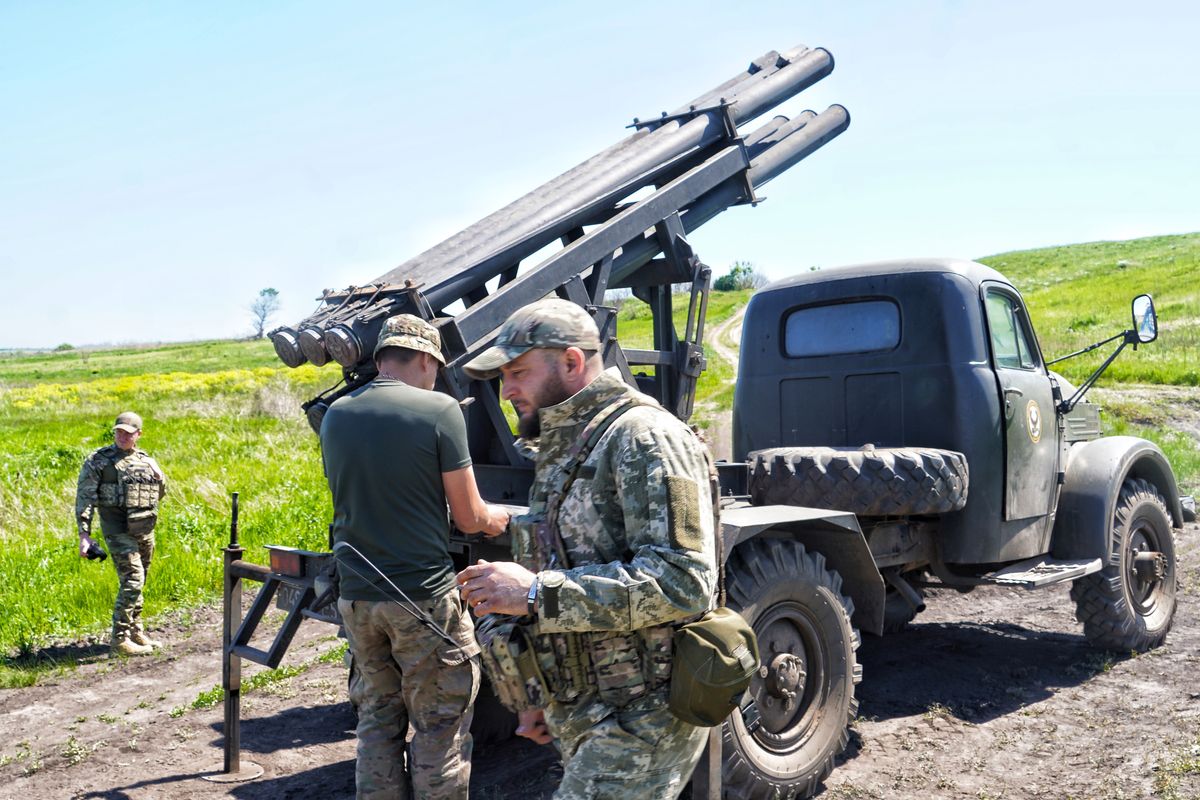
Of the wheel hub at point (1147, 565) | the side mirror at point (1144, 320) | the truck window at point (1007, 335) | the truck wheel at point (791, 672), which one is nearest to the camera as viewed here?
the truck wheel at point (791, 672)

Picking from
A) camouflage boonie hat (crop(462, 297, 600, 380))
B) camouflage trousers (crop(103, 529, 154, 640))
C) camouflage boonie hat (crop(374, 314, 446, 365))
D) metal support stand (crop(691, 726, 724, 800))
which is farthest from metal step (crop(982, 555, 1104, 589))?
camouflage trousers (crop(103, 529, 154, 640))

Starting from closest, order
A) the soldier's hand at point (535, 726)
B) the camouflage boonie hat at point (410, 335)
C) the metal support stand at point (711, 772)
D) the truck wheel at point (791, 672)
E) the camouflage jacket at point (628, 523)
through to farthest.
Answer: the camouflage jacket at point (628, 523), the soldier's hand at point (535, 726), the metal support stand at point (711, 772), the camouflage boonie hat at point (410, 335), the truck wheel at point (791, 672)

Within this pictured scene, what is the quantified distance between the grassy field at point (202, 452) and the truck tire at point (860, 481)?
5.55 m

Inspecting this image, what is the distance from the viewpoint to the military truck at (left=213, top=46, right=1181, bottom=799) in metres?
4.54

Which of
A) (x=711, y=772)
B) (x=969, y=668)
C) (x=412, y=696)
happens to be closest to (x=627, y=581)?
(x=711, y=772)

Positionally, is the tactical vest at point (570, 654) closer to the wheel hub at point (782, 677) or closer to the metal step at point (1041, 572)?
the wheel hub at point (782, 677)

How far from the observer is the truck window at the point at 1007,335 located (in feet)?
19.7

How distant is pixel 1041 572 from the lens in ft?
19.4

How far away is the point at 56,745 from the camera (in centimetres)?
588

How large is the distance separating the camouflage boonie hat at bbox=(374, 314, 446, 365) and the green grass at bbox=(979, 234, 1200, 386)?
49.2 ft

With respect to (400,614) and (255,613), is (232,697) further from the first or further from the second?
(400,614)

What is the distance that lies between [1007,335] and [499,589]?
4.65 metres

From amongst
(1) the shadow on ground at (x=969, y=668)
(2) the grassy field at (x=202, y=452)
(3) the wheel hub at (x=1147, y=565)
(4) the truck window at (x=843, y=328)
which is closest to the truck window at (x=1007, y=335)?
(4) the truck window at (x=843, y=328)

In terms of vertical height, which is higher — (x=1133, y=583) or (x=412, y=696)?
(x=412, y=696)
